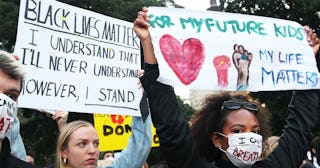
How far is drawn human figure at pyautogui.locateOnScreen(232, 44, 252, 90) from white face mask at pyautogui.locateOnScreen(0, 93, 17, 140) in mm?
1336

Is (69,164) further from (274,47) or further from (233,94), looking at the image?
(274,47)

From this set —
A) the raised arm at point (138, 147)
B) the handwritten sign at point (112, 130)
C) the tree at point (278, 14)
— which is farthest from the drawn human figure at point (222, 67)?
the tree at point (278, 14)

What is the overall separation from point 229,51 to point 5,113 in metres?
1.40

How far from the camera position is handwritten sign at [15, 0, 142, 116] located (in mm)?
4492

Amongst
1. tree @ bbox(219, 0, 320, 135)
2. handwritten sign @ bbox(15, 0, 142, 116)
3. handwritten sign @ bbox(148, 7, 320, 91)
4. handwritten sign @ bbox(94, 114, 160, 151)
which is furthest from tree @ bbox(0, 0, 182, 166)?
handwritten sign @ bbox(148, 7, 320, 91)


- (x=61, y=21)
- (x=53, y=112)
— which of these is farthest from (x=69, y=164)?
(x=61, y=21)

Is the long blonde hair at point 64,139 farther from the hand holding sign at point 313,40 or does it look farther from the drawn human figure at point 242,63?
the hand holding sign at point 313,40

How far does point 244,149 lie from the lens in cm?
287

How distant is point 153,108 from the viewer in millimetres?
2650

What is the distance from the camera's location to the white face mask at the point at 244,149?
2866 millimetres

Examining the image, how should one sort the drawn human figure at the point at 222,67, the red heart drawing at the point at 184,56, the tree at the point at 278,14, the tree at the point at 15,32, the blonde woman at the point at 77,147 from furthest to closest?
the tree at the point at 15,32
the tree at the point at 278,14
the blonde woman at the point at 77,147
the drawn human figure at the point at 222,67
the red heart drawing at the point at 184,56

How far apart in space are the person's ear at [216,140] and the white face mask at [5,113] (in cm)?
105

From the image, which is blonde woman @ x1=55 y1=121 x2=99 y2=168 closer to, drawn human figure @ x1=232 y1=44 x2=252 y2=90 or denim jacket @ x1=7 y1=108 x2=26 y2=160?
denim jacket @ x1=7 y1=108 x2=26 y2=160

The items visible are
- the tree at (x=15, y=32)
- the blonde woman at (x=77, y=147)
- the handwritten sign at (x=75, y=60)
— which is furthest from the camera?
the tree at (x=15, y=32)
